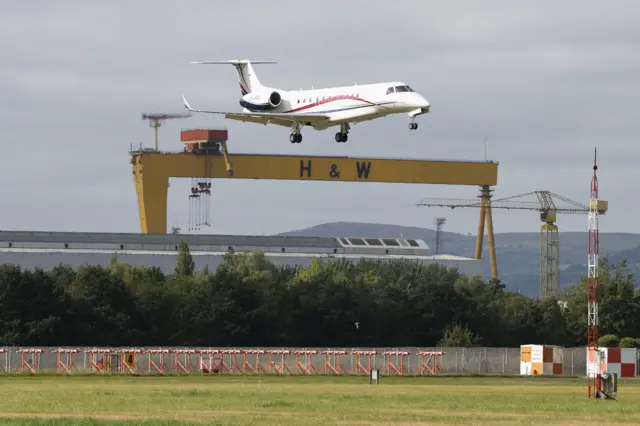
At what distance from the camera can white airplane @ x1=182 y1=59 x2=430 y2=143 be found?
8875 cm

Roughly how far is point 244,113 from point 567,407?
39561 millimetres

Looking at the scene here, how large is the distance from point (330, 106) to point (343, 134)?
1.93 m

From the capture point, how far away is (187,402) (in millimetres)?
63375

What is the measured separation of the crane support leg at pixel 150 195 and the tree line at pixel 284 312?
45318 mm

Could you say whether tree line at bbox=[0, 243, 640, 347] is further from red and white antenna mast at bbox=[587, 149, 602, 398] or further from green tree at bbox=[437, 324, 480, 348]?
red and white antenna mast at bbox=[587, 149, 602, 398]

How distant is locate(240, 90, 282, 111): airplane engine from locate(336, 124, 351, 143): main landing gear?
7295 mm

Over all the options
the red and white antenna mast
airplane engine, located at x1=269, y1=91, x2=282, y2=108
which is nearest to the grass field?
the red and white antenna mast

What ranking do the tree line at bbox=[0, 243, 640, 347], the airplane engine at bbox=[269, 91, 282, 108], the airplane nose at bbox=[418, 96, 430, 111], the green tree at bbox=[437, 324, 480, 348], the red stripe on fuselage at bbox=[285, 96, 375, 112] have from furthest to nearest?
1. the green tree at bbox=[437, 324, 480, 348]
2. the tree line at bbox=[0, 243, 640, 347]
3. the airplane engine at bbox=[269, 91, 282, 108]
4. the red stripe on fuselage at bbox=[285, 96, 375, 112]
5. the airplane nose at bbox=[418, 96, 430, 111]

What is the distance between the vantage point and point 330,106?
9262 centimetres

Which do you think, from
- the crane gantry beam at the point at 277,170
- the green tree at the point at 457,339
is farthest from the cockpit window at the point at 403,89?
the crane gantry beam at the point at 277,170

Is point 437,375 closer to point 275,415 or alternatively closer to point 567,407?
point 567,407

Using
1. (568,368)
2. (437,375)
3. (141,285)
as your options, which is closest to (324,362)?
(437,375)

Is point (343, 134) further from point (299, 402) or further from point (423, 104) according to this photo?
point (299, 402)

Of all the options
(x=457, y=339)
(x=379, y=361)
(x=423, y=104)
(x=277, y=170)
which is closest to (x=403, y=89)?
(x=423, y=104)
